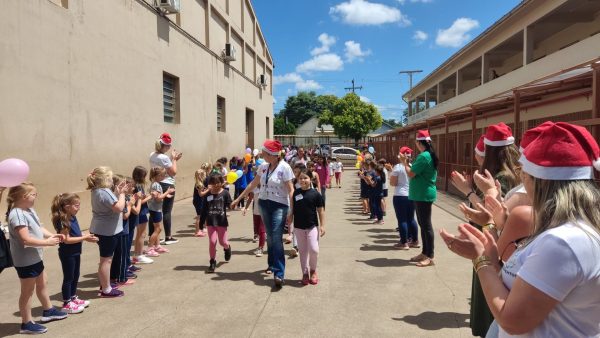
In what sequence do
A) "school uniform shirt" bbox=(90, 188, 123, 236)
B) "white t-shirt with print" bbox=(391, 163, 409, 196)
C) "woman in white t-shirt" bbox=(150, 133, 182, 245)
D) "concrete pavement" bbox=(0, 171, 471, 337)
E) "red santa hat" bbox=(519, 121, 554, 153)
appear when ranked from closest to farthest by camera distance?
"red santa hat" bbox=(519, 121, 554, 153)
"concrete pavement" bbox=(0, 171, 471, 337)
"school uniform shirt" bbox=(90, 188, 123, 236)
"white t-shirt with print" bbox=(391, 163, 409, 196)
"woman in white t-shirt" bbox=(150, 133, 182, 245)

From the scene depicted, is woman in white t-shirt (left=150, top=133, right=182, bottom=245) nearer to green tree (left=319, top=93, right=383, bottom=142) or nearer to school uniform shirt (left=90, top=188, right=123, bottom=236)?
school uniform shirt (left=90, top=188, right=123, bottom=236)

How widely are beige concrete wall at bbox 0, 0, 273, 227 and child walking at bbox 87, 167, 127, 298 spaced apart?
2.93 m

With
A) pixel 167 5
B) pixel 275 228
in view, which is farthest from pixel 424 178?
pixel 167 5

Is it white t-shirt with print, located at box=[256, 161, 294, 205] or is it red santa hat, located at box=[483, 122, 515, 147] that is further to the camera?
white t-shirt with print, located at box=[256, 161, 294, 205]

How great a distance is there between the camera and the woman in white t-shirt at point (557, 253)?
4.48 feet

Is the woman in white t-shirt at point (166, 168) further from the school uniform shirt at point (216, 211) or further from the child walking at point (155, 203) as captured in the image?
the school uniform shirt at point (216, 211)

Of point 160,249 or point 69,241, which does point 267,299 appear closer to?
point 69,241

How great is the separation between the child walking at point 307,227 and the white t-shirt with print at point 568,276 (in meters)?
3.70

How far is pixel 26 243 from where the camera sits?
11.8ft

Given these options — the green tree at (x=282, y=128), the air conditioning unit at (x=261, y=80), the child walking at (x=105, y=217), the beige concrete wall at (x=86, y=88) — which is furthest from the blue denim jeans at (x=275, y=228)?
the green tree at (x=282, y=128)

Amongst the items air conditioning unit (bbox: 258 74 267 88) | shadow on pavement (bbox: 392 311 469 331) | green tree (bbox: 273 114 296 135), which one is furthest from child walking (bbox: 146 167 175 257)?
green tree (bbox: 273 114 296 135)

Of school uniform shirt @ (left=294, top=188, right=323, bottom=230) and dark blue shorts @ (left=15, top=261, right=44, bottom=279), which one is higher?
school uniform shirt @ (left=294, top=188, right=323, bottom=230)

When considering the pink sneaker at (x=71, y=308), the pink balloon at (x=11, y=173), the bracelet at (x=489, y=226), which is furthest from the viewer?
the pink sneaker at (x=71, y=308)

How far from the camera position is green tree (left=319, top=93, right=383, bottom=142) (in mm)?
46031
